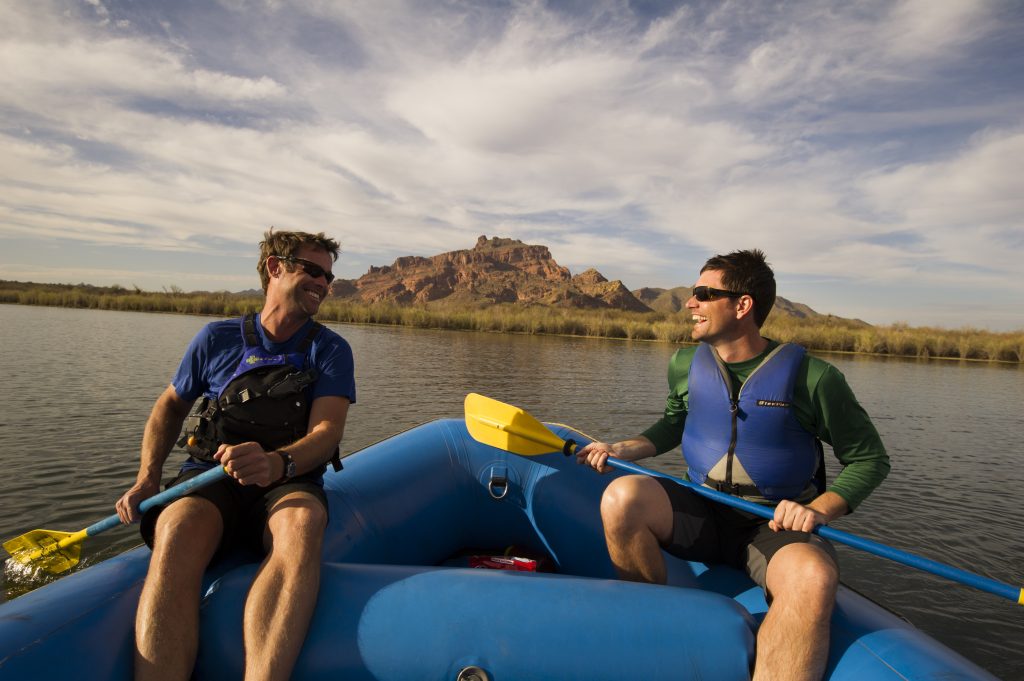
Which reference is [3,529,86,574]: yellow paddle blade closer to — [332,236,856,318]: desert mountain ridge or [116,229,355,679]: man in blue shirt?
[116,229,355,679]: man in blue shirt

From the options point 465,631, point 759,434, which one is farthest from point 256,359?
point 759,434

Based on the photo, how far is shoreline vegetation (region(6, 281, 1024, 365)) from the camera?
23812 millimetres

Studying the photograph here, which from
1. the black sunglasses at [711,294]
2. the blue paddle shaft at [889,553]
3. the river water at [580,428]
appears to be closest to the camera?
the blue paddle shaft at [889,553]

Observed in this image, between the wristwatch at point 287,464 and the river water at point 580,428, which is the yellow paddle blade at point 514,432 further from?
the river water at point 580,428

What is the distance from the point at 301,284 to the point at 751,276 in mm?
1878

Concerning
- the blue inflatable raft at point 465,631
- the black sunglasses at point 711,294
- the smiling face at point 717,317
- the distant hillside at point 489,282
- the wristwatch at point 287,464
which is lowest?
the blue inflatable raft at point 465,631

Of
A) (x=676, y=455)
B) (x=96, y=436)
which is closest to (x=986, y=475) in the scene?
(x=676, y=455)

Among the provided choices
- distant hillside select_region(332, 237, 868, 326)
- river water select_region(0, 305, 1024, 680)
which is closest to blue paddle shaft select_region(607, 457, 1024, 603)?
river water select_region(0, 305, 1024, 680)

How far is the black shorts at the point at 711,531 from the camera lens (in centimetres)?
222

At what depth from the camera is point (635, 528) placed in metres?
2.16

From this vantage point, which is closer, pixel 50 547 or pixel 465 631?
pixel 465 631

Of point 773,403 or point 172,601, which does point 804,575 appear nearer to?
point 773,403

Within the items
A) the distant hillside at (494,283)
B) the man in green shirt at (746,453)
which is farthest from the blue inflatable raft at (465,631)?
the distant hillside at (494,283)

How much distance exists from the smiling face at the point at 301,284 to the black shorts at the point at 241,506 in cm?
69
